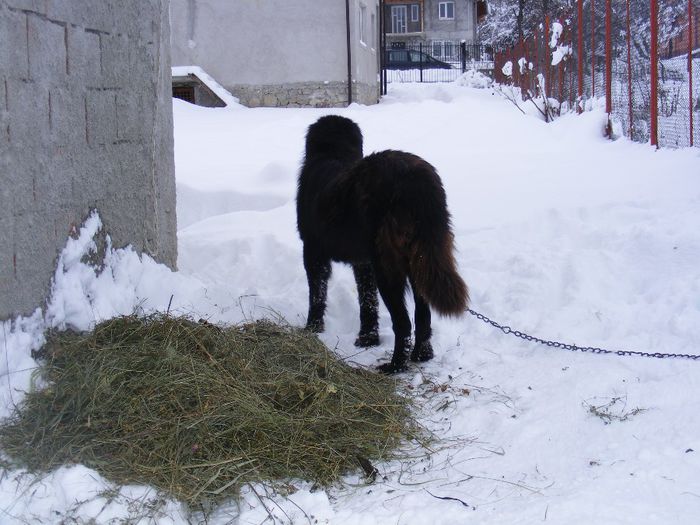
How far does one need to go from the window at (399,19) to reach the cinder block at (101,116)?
50.0 metres

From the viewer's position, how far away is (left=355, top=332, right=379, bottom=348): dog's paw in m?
4.44

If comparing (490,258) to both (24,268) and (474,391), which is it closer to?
(474,391)

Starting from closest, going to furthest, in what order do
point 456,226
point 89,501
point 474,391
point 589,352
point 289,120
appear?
point 89,501 < point 474,391 < point 589,352 < point 456,226 < point 289,120

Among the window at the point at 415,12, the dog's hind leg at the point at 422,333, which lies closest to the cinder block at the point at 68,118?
the dog's hind leg at the point at 422,333

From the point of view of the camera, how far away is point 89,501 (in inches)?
102

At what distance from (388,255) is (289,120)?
33.4 feet

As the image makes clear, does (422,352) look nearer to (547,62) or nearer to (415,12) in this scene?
(547,62)

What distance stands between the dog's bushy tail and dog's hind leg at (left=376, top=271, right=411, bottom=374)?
185 millimetres

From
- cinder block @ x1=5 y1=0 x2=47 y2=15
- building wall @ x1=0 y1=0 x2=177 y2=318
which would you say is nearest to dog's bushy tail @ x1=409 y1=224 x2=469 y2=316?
building wall @ x1=0 y1=0 x2=177 y2=318

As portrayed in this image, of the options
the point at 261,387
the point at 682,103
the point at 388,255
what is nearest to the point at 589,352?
the point at 388,255

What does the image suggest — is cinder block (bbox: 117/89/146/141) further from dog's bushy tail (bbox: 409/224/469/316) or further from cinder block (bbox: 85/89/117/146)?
dog's bushy tail (bbox: 409/224/469/316)

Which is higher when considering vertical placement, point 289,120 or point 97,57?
point 289,120

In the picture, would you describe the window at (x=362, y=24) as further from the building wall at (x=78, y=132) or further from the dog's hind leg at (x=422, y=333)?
the dog's hind leg at (x=422, y=333)

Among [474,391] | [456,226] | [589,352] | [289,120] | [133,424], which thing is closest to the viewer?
[133,424]
